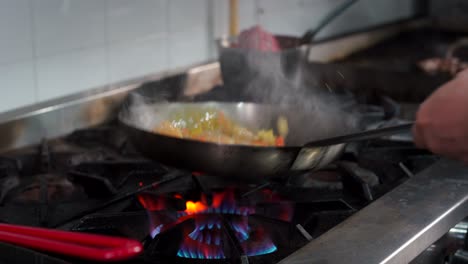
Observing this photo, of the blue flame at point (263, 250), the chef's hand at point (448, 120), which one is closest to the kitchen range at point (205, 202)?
the blue flame at point (263, 250)

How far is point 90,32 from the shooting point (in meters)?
1.32

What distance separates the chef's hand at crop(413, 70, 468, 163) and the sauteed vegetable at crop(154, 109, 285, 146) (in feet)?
1.08

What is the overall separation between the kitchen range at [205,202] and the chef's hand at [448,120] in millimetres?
114

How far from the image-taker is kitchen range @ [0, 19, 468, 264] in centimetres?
76

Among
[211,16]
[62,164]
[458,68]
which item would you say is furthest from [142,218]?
[458,68]

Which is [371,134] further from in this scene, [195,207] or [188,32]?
[188,32]

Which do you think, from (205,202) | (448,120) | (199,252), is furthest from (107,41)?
(448,120)

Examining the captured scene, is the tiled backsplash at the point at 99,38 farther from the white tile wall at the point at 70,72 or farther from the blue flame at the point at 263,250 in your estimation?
the blue flame at the point at 263,250

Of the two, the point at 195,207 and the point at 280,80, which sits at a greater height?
the point at 280,80

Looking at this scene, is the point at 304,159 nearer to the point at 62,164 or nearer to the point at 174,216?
the point at 174,216

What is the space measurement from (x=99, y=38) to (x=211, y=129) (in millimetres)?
372

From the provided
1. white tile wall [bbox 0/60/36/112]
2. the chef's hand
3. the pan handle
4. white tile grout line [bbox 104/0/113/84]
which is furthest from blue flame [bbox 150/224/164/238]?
white tile grout line [bbox 104/0/113/84]

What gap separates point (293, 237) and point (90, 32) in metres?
0.68

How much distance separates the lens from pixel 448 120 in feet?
2.39
